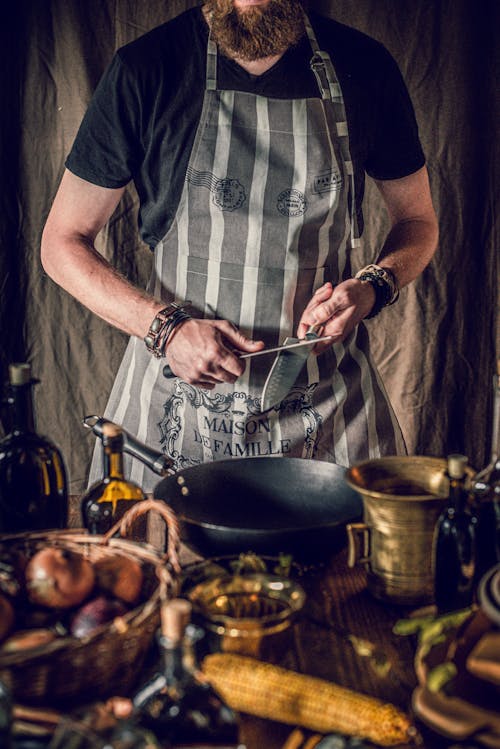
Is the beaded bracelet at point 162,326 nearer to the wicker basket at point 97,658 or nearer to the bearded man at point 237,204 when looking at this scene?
the bearded man at point 237,204

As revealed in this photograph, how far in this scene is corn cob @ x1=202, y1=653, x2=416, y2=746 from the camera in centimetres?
90

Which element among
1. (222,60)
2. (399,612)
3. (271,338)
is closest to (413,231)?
(271,338)

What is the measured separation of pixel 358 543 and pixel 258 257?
0.96 metres

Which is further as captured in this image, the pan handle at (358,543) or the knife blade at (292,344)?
the knife blade at (292,344)

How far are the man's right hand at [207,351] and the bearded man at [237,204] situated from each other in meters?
0.12

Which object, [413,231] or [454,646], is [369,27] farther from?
[454,646]

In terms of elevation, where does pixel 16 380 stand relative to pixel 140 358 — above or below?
above

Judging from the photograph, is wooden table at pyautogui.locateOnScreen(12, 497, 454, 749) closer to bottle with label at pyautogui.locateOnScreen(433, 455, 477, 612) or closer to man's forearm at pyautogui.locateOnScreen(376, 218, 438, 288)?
bottle with label at pyautogui.locateOnScreen(433, 455, 477, 612)

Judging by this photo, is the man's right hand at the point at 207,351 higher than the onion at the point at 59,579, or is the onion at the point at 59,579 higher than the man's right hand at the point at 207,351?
the man's right hand at the point at 207,351

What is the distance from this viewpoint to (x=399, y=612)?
3.92 feet

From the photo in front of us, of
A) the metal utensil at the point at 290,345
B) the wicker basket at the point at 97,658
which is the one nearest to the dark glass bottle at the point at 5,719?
the wicker basket at the point at 97,658

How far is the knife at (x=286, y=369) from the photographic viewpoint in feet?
6.06

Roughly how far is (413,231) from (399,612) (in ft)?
3.97

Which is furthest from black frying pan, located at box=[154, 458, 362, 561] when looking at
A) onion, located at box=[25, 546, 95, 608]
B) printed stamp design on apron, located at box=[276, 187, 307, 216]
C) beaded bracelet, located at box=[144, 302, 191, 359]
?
printed stamp design on apron, located at box=[276, 187, 307, 216]
